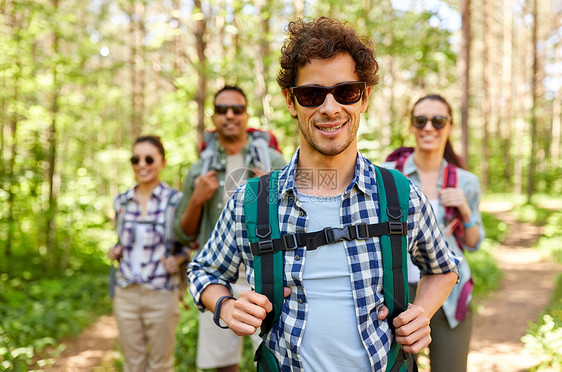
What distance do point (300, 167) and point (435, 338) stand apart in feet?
5.46

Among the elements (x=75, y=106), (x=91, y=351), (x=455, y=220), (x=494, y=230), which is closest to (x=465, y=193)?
(x=455, y=220)

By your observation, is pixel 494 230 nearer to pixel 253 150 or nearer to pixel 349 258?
pixel 253 150

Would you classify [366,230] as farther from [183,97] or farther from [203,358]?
[183,97]

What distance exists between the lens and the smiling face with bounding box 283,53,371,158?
5.32 feet

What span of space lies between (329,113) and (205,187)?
69.7 inches

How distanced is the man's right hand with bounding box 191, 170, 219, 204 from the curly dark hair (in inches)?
61.3

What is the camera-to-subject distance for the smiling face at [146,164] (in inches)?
150

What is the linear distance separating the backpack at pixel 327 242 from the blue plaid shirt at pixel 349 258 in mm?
31

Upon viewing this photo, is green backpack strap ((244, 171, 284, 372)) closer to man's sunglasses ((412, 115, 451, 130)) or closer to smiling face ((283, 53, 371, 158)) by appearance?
smiling face ((283, 53, 371, 158))

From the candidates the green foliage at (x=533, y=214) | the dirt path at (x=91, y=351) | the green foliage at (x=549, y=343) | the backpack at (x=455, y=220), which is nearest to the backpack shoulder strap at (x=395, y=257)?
the backpack at (x=455, y=220)

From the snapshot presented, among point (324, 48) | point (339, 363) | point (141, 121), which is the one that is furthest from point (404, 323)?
point (141, 121)

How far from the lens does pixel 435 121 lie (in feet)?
10.2

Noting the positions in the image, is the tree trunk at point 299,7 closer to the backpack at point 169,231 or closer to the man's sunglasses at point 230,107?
the man's sunglasses at point 230,107

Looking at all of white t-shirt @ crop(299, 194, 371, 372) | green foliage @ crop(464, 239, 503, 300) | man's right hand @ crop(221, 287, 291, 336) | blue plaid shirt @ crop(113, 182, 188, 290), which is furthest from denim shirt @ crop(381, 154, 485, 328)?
green foliage @ crop(464, 239, 503, 300)
